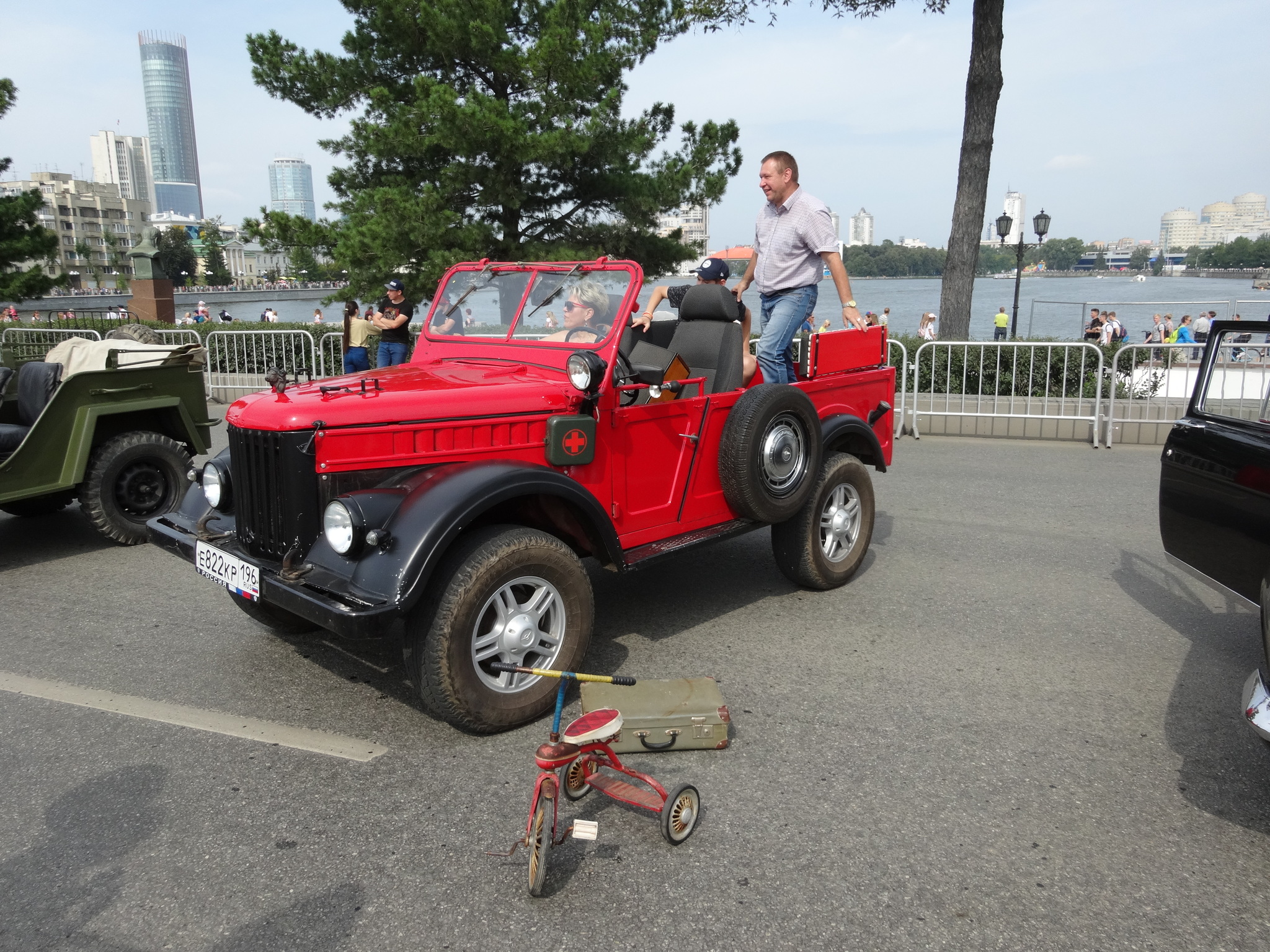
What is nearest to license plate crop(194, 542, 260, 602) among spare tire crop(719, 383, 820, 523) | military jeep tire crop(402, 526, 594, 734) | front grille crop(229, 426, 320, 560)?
front grille crop(229, 426, 320, 560)

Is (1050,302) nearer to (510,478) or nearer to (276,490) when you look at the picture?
(510,478)

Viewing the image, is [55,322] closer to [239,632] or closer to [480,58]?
[480,58]

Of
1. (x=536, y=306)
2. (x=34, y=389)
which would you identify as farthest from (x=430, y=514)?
(x=34, y=389)

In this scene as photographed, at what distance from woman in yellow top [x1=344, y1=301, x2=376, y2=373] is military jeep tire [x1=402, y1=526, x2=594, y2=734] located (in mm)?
8180

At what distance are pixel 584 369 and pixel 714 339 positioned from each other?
52.2 inches

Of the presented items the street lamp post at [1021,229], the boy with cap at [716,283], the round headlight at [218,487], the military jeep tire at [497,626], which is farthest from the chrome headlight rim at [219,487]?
the street lamp post at [1021,229]

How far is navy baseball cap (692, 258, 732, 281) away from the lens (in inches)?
213

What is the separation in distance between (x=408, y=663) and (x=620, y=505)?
128 cm

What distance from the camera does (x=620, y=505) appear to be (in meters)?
4.30

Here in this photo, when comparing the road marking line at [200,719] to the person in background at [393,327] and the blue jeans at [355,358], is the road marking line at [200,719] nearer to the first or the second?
→ the person in background at [393,327]

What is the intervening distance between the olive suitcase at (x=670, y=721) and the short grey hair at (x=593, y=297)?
193 cm

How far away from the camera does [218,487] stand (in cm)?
407

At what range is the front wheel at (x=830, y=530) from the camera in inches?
202

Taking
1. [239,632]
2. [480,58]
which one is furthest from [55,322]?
[239,632]
